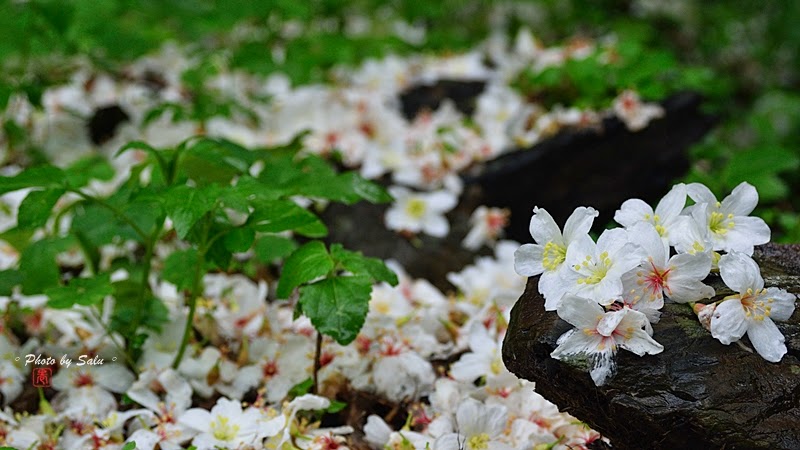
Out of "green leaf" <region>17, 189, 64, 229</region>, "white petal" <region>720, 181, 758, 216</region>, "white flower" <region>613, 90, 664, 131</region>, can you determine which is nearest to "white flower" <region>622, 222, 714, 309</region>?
Answer: "white petal" <region>720, 181, 758, 216</region>

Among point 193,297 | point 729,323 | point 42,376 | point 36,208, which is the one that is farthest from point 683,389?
point 42,376

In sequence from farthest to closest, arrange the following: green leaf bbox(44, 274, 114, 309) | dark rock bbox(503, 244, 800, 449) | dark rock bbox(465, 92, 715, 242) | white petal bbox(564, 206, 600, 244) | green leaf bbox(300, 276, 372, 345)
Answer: dark rock bbox(465, 92, 715, 242) < green leaf bbox(44, 274, 114, 309) < green leaf bbox(300, 276, 372, 345) < white petal bbox(564, 206, 600, 244) < dark rock bbox(503, 244, 800, 449)

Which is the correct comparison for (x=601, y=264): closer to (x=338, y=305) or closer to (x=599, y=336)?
(x=599, y=336)

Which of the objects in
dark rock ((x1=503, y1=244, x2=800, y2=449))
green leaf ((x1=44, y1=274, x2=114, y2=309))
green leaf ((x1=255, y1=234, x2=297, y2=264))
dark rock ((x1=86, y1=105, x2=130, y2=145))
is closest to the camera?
dark rock ((x1=503, y1=244, x2=800, y2=449))

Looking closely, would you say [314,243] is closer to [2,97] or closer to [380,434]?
[380,434]

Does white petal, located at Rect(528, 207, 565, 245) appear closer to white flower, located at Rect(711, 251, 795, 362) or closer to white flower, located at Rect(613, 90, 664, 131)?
white flower, located at Rect(711, 251, 795, 362)

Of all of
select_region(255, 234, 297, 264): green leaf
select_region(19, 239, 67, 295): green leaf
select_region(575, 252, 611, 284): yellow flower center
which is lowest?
select_region(255, 234, 297, 264): green leaf

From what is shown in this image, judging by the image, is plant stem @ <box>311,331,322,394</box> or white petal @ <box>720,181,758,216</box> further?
plant stem @ <box>311,331,322,394</box>

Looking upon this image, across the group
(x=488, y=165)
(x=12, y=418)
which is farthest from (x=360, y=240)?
(x=12, y=418)

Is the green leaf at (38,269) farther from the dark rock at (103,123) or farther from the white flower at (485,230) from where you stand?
the dark rock at (103,123)
